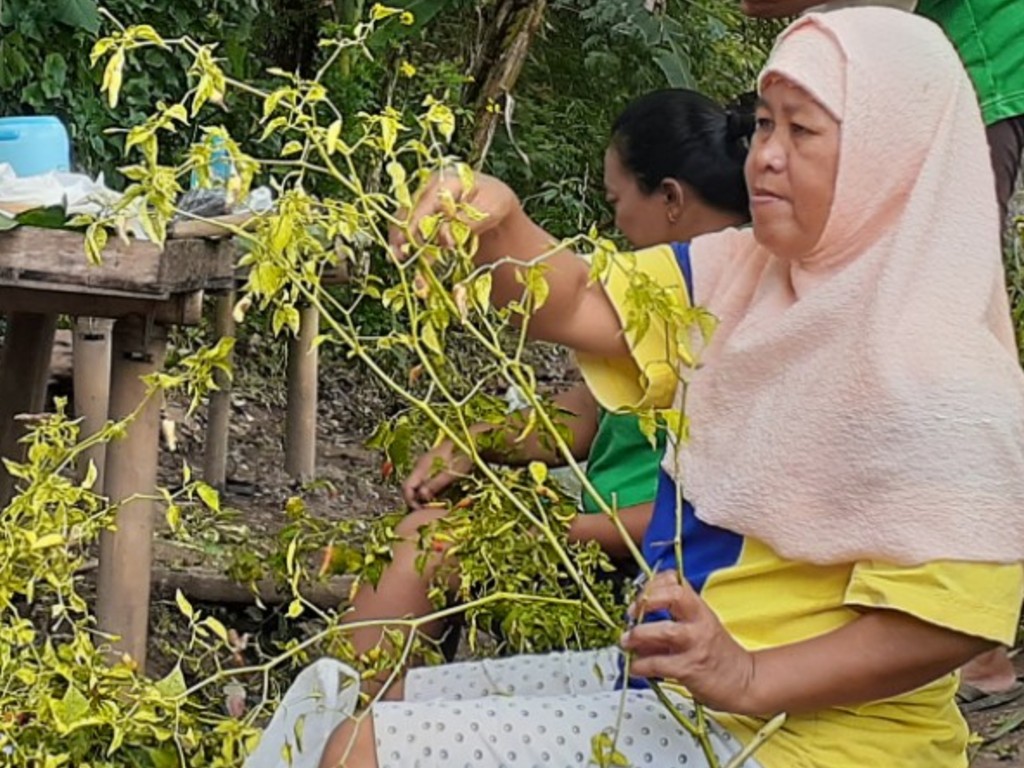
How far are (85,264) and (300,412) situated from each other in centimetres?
296

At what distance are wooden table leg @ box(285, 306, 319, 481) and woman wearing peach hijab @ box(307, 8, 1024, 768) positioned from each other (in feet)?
12.1

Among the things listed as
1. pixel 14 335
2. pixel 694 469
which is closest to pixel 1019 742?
pixel 694 469

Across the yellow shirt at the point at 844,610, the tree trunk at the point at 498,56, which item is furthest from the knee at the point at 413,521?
the tree trunk at the point at 498,56

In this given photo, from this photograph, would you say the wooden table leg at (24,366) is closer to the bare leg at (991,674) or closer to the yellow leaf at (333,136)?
the bare leg at (991,674)

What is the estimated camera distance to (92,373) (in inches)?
155

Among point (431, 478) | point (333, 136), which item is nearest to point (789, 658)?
point (333, 136)

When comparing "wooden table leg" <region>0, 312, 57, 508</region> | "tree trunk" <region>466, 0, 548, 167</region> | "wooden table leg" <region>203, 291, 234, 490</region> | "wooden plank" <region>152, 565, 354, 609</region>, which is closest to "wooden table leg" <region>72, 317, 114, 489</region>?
"wooden table leg" <region>0, 312, 57, 508</region>

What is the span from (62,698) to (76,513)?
0.20m

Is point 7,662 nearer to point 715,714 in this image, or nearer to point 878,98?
point 715,714

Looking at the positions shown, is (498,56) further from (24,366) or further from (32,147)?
(32,147)

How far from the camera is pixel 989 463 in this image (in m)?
1.51

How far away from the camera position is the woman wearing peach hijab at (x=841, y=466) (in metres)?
1.50

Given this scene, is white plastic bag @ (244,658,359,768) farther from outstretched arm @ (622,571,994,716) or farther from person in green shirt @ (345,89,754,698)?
outstretched arm @ (622,571,994,716)

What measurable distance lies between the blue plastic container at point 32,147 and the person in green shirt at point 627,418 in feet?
3.50
